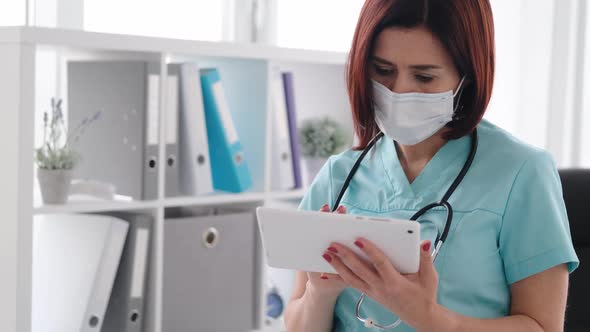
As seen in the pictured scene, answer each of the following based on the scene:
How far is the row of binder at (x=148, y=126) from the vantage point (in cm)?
208

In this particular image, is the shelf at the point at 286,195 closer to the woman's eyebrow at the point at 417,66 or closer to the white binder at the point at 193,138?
the white binder at the point at 193,138

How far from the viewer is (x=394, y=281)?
1.25m

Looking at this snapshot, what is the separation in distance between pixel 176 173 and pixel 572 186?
98cm

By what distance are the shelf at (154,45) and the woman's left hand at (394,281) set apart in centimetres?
89

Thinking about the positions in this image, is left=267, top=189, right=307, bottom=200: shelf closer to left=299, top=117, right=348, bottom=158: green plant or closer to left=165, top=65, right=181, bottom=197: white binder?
left=299, top=117, right=348, bottom=158: green plant

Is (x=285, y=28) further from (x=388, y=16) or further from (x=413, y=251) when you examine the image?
(x=413, y=251)

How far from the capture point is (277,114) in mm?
2393

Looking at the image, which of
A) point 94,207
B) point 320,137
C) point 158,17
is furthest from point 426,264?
point 158,17

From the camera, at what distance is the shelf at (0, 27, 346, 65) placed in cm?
183

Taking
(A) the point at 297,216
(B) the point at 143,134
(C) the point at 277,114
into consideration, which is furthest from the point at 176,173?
(A) the point at 297,216

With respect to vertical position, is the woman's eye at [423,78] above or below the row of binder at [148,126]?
above

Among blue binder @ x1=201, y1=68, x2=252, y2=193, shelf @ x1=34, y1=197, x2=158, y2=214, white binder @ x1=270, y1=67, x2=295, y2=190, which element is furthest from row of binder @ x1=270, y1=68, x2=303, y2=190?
shelf @ x1=34, y1=197, x2=158, y2=214

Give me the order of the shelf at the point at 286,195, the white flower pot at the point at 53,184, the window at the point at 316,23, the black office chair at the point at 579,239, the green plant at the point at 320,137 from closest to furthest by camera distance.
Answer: the black office chair at the point at 579,239
the white flower pot at the point at 53,184
the shelf at the point at 286,195
the green plant at the point at 320,137
the window at the point at 316,23

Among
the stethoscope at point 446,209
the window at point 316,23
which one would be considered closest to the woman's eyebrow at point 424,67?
the stethoscope at point 446,209
